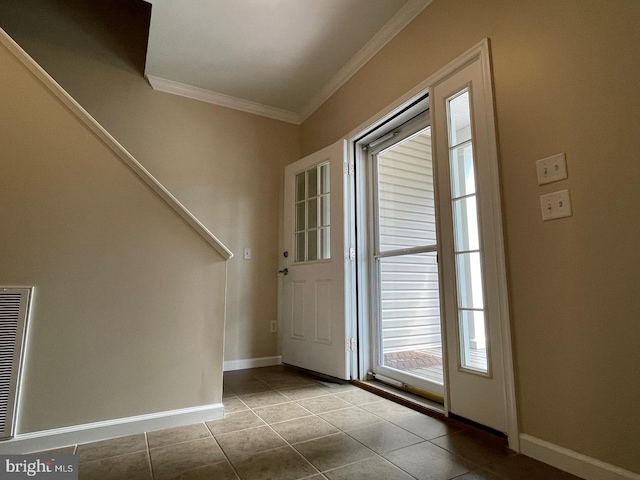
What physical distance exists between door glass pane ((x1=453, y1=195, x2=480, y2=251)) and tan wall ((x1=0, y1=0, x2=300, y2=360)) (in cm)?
206

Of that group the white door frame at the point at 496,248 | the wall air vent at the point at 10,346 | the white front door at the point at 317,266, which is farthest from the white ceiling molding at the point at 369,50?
the wall air vent at the point at 10,346

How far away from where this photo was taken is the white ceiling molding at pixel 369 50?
231 centimetres

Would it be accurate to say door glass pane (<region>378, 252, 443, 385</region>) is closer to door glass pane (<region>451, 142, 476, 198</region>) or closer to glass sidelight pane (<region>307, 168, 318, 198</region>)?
glass sidelight pane (<region>307, 168, 318, 198</region>)

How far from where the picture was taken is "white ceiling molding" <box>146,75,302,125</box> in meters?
3.24

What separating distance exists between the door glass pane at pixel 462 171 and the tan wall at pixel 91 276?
1569 mm

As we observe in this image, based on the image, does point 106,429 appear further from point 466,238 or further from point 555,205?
point 555,205

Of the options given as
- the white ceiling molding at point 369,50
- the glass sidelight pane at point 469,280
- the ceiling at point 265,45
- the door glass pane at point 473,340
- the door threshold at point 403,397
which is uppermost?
the ceiling at point 265,45

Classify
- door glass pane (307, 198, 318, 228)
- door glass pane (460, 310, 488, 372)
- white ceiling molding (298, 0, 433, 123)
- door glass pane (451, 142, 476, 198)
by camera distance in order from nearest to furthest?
1. door glass pane (460, 310, 488, 372)
2. door glass pane (451, 142, 476, 198)
3. white ceiling molding (298, 0, 433, 123)
4. door glass pane (307, 198, 318, 228)

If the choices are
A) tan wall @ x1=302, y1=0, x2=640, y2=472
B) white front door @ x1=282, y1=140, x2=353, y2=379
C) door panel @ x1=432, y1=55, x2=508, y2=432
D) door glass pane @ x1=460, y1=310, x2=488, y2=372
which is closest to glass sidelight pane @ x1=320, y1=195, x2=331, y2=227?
white front door @ x1=282, y1=140, x2=353, y2=379

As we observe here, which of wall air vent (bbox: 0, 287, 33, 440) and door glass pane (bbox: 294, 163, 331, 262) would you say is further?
door glass pane (bbox: 294, 163, 331, 262)

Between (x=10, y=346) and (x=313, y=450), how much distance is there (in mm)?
1462

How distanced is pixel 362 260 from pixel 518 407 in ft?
5.06

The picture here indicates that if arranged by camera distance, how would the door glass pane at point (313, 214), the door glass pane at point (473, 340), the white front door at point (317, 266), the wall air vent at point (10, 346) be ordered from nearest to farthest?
the wall air vent at point (10, 346)
the door glass pane at point (473, 340)
the white front door at point (317, 266)
the door glass pane at point (313, 214)

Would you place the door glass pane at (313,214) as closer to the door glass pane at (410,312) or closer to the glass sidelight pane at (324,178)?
the glass sidelight pane at (324,178)
